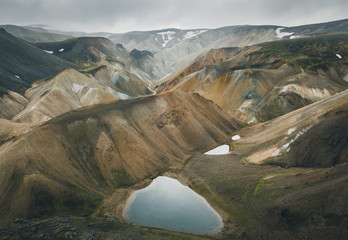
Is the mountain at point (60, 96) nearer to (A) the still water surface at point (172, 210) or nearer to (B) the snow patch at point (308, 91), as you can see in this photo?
(A) the still water surface at point (172, 210)

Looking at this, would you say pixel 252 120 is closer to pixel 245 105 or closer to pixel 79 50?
pixel 245 105

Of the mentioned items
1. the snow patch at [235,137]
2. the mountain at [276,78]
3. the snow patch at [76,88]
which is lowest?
the snow patch at [235,137]

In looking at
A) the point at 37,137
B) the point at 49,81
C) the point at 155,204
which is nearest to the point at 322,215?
the point at 155,204

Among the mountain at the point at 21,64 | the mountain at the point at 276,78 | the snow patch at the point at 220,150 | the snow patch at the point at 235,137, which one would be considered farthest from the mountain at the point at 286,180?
the mountain at the point at 21,64

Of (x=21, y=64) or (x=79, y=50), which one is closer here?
(x=21, y=64)

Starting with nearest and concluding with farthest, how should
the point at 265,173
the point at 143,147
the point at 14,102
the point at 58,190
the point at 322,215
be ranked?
1. the point at 322,215
2. the point at 58,190
3. the point at 265,173
4. the point at 143,147
5. the point at 14,102

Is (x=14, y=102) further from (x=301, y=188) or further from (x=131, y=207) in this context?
(x=301, y=188)

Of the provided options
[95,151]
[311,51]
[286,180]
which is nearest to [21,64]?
[95,151]
